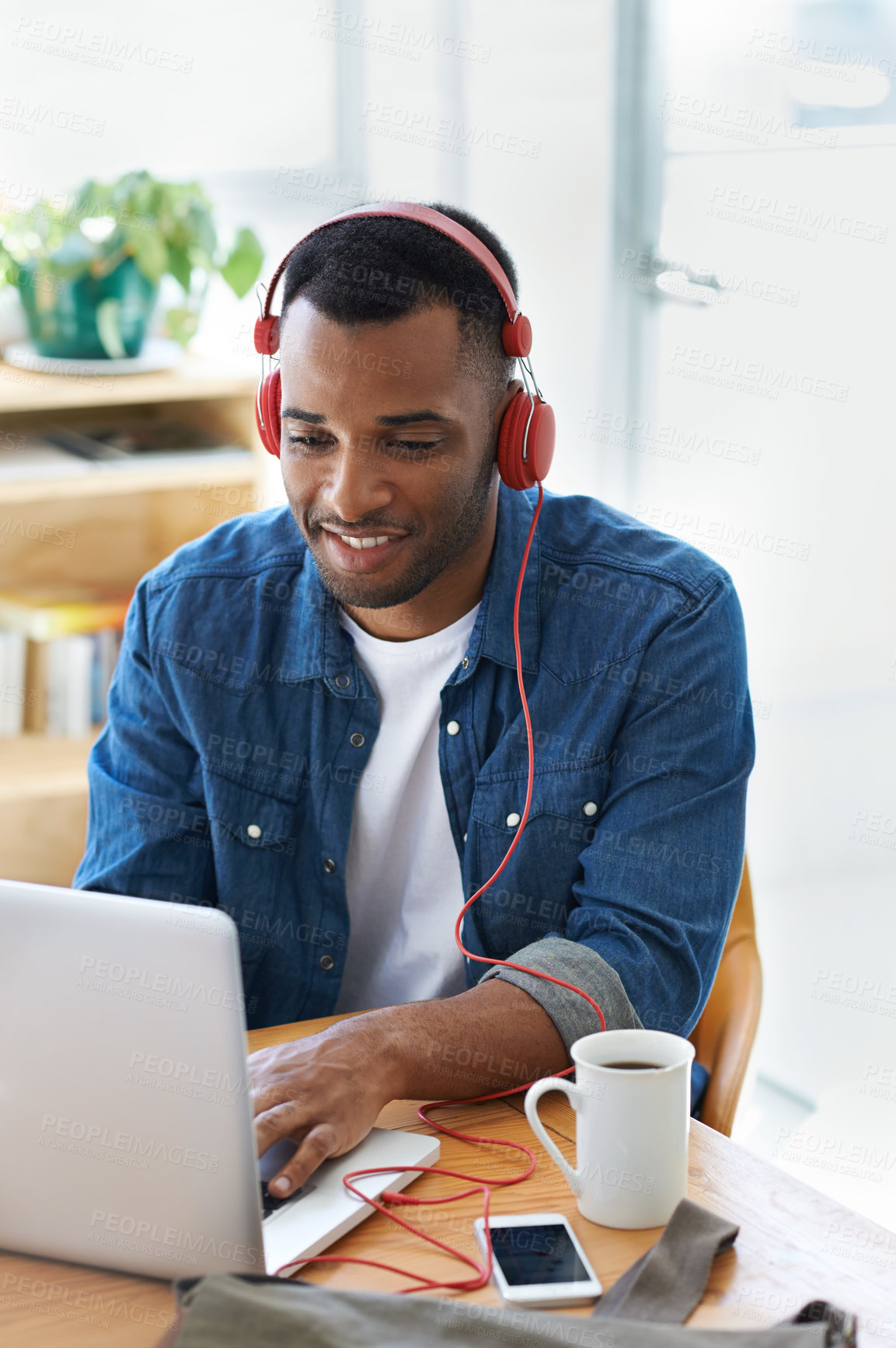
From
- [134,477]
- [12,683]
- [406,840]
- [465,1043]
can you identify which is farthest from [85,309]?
[465,1043]

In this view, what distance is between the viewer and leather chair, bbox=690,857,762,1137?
1.35m

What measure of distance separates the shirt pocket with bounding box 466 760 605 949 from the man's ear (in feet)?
1.18

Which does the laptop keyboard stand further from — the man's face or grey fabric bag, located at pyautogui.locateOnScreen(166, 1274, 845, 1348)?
the man's face

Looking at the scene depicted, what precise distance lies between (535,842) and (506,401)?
45 cm

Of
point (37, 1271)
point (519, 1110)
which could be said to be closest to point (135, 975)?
point (37, 1271)

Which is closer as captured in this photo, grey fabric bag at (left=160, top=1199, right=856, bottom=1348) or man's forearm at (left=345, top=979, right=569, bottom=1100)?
grey fabric bag at (left=160, top=1199, right=856, bottom=1348)

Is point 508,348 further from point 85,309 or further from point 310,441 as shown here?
point 85,309

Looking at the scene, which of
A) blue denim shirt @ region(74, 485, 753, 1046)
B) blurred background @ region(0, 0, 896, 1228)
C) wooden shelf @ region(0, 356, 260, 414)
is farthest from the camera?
wooden shelf @ region(0, 356, 260, 414)

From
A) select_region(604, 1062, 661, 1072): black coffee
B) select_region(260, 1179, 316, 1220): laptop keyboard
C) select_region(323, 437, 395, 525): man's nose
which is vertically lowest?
select_region(260, 1179, 316, 1220): laptop keyboard

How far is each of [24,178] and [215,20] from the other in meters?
0.50

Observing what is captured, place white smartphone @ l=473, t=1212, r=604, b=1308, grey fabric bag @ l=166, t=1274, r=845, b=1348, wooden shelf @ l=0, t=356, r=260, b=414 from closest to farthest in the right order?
grey fabric bag @ l=166, t=1274, r=845, b=1348 < white smartphone @ l=473, t=1212, r=604, b=1308 < wooden shelf @ l=0, t=356, r=260, b=414

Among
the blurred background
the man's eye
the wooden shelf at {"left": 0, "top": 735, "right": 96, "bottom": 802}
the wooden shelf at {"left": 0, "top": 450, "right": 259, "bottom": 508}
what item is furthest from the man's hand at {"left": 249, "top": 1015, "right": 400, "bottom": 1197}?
the wooden shelf at {"left": 0, "top": 450, "right": 259, "bottom": 508}

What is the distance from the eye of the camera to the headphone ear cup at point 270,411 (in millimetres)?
1365

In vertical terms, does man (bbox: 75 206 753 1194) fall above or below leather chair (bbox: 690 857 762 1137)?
above
